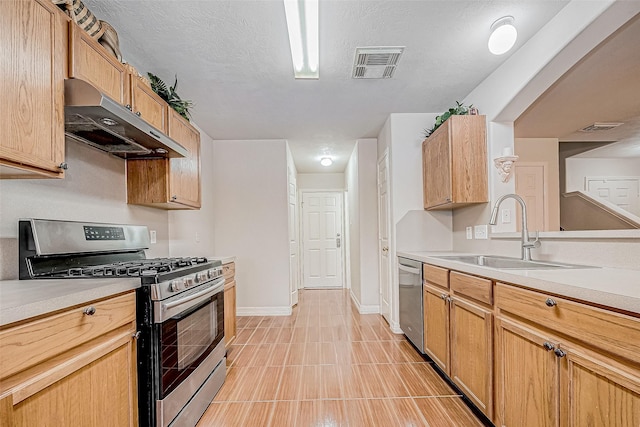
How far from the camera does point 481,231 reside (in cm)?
285

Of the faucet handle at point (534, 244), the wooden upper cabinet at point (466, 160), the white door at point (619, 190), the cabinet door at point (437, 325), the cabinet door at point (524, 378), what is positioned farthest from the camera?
the white door at point (619, 190)

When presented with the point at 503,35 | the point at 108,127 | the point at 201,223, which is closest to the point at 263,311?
the point at 201,223

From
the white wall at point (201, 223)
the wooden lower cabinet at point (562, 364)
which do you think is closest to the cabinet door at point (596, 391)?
the wooden lower cabinet at point (562, 364)

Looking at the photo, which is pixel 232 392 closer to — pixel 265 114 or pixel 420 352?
pixel 420 352

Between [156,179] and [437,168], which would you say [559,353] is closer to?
[437,168]

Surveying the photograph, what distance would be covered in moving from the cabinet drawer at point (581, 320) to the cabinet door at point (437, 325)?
2.65ft

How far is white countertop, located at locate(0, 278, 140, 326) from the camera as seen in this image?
0.90 metres

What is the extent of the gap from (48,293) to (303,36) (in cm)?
Result: 192

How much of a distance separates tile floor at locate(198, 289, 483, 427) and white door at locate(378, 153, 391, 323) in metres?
0.34

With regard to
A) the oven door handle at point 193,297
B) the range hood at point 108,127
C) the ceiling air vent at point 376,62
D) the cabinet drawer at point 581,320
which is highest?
the ceiling air vent at point 376,62

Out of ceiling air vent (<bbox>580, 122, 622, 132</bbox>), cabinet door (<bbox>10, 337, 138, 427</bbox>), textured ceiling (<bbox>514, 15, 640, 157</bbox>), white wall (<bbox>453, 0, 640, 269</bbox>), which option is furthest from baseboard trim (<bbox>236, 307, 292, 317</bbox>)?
ceiling air vent (<bbox>580, 122, 622, 132</bbox>)

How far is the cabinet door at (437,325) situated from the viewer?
2254 millimetres

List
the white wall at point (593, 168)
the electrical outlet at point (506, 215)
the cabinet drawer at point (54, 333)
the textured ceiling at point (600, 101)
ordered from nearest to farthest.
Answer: the cabinet drawer at point (54, 333), the textured ceiling at point (600, 101), the electrical outlet at point (506, 215), the white wall at point (593, 168)

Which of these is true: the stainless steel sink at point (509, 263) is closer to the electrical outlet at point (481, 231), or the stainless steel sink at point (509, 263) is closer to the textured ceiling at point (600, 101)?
the electrical outlet at point (481, 231)
